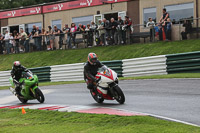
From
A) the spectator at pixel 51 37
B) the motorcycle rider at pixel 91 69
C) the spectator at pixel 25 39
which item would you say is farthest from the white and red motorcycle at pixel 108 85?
the spectator at pixel 25 39

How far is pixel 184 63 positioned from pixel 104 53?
6.93m

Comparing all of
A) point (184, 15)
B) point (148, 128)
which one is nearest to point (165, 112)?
point (148, 128)

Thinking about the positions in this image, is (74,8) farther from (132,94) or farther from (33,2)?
(33,2)

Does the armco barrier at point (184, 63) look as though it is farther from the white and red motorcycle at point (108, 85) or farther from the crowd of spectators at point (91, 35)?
the white and red motorcycle at point (108, 85)

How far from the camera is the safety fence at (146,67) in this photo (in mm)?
17695

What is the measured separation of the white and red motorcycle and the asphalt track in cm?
28

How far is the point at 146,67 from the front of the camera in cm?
1892

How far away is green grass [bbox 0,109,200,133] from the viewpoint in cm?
703

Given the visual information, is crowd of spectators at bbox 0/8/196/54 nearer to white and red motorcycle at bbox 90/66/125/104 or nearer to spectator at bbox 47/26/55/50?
spectator at bbox 47/26/55/50

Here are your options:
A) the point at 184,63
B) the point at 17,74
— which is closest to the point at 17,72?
the point at 17,74

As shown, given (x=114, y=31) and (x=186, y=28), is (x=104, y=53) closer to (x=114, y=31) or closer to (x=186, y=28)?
(x=114, y=31)

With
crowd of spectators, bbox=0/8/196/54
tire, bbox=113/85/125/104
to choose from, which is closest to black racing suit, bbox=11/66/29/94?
tire, bbox=113/85/125/104

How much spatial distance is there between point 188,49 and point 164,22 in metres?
1.98

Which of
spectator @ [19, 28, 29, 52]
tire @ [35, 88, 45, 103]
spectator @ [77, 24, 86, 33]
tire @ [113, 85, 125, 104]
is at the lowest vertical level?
tire @ [35, 88, 45, 103]
